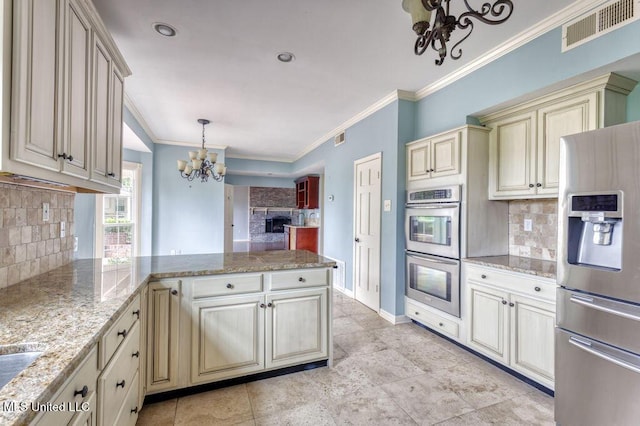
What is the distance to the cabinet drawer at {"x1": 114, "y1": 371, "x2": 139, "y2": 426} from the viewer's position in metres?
1.43

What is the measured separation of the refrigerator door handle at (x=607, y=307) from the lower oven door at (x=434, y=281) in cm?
114

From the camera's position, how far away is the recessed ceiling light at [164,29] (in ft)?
7.50

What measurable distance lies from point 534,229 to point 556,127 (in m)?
0.94

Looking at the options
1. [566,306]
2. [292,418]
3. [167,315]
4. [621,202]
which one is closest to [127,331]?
[167,315]

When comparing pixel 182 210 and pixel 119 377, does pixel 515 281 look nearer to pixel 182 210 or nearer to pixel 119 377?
pixel 119 377

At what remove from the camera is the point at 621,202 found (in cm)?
156

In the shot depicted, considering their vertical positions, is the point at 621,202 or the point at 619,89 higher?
the point at 619,89

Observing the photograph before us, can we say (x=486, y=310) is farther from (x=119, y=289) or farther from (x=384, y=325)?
(x=119, y=289)

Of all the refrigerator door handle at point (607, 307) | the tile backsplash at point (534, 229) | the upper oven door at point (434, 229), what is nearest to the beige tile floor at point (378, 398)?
the refrigerator door handle at point (607, 307)

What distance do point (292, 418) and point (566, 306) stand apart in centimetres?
184

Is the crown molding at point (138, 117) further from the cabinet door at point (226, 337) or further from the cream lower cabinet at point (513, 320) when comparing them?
the cream lower cabinet at point (513, 320)

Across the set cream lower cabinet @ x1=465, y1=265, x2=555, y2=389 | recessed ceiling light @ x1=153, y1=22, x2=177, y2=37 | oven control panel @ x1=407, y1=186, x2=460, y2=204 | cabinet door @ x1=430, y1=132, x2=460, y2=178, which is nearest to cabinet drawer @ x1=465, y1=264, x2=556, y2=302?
cream lower cabinet @ x1=465, y1=265, x2=555, y2=389

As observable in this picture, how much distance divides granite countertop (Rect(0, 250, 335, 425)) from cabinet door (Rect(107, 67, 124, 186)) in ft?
2.22

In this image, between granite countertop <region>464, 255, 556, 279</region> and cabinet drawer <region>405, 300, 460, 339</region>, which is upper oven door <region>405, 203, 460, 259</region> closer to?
granite countertop <region>464, 255, 556, 279</region>
